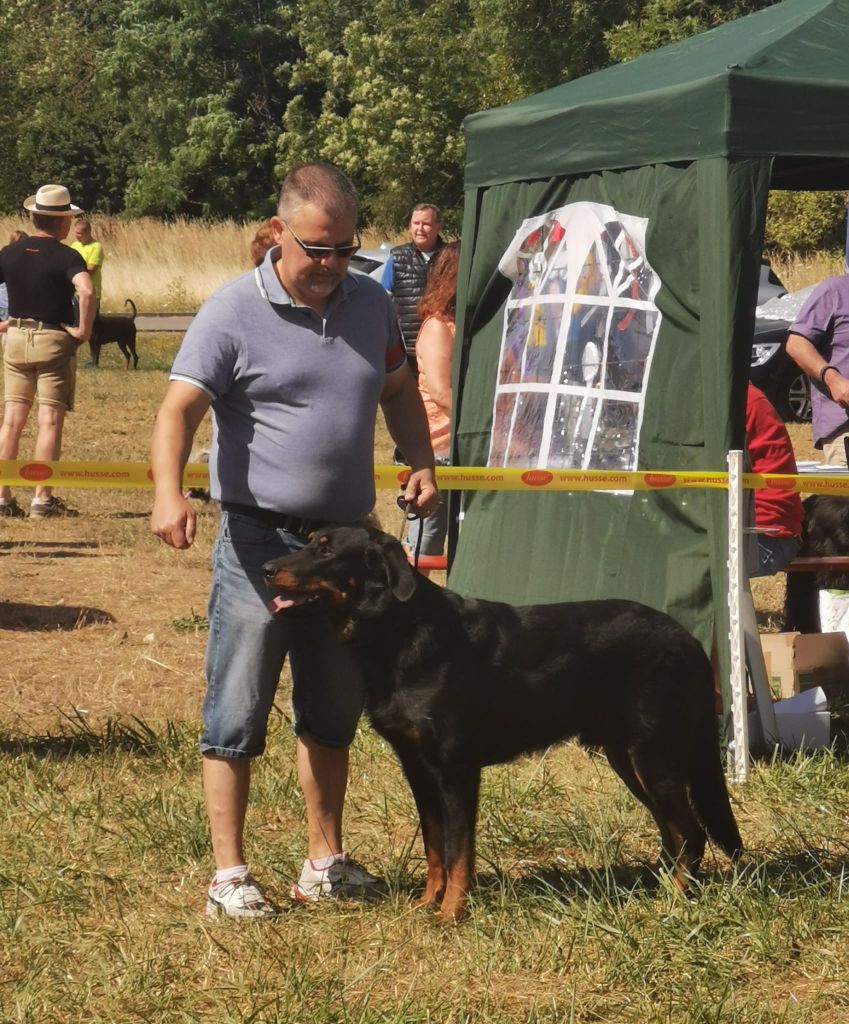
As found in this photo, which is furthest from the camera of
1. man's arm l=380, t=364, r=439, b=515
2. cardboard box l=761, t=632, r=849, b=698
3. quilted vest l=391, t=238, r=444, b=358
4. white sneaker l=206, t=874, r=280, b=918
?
quilted vest l=391, t=238, r=444, b=358

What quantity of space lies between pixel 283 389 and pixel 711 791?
5.44 ft

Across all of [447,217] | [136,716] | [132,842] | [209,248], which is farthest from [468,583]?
[447,217]

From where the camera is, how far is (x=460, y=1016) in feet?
11.7

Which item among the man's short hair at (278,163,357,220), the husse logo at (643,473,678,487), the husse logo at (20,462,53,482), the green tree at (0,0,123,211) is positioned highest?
the green tree at (0,0,123,211)

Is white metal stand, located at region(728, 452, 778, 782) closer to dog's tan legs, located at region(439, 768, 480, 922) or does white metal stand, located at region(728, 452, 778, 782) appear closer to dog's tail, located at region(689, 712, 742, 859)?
dog's tail, located at region(689, 712, 742, 859)

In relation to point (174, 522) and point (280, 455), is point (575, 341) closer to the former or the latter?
point (280, 455)

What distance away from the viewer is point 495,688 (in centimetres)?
415

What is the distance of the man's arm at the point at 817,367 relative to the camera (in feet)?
22.7

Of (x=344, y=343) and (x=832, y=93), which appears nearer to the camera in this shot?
(x=344, y=343)

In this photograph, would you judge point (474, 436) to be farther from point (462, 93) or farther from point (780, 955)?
point (462, 93)

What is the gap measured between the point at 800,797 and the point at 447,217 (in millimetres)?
34287

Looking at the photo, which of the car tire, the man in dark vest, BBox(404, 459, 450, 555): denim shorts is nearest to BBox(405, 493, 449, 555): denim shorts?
BBox(404, 459, 450, 555): denim shorts

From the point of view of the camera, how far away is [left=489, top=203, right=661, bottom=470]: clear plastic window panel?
6152 millimetres

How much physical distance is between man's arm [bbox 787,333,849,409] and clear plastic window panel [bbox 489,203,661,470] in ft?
3.88
